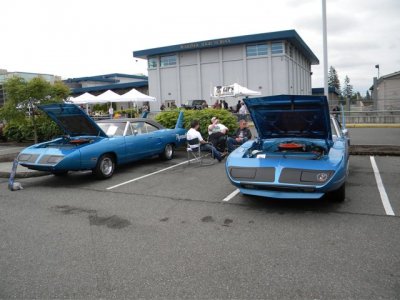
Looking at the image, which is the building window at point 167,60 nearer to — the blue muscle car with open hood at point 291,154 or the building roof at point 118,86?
the building roof at point 118,86

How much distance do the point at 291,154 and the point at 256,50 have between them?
32915mm

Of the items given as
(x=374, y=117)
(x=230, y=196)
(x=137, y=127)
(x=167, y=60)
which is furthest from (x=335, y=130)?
(x=167, y=60)

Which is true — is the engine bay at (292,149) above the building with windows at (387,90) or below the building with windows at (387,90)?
below

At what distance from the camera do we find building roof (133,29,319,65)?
3494cm

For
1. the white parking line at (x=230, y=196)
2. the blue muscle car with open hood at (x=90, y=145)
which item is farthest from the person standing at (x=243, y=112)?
the white parking line at (x=230, y=196)

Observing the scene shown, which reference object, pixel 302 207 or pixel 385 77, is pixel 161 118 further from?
pixel 385 77

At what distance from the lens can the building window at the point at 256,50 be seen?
36.7 metres

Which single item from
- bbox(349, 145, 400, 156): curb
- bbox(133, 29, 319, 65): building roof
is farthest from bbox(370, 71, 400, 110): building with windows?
bbox(349, 145, 400, 156): curb

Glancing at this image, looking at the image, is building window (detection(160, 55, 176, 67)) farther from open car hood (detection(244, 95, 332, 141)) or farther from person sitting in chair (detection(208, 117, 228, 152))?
open car hood (detection(244, 95, 332, 141))

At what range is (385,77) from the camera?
82.7ft

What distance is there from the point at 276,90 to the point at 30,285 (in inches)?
1390

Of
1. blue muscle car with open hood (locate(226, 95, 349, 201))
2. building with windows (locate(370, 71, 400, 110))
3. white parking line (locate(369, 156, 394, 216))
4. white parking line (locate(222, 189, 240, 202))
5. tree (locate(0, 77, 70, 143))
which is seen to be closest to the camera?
blue muscle car with open hood (locate(226, 95, 349, 201))

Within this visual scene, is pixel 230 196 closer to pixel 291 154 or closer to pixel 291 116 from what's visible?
pixel 291 154

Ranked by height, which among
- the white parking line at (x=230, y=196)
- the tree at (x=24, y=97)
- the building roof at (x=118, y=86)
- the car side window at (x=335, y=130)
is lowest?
the white parking line at (x=230, y=196)
